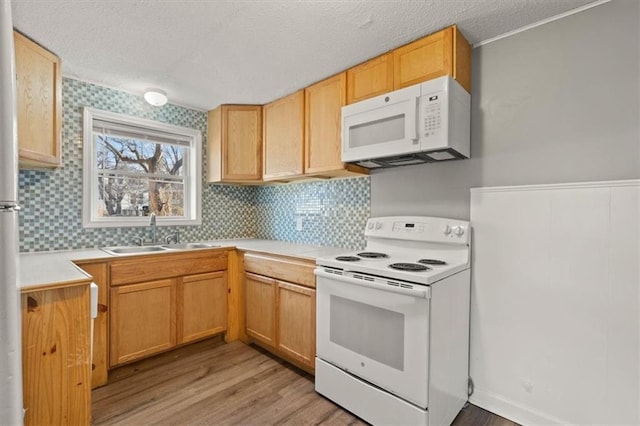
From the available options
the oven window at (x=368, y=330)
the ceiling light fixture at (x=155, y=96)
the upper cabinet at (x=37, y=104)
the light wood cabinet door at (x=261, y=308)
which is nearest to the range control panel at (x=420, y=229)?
the oven window at (x=368, y=330)

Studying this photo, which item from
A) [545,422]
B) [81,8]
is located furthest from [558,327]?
[81,8]

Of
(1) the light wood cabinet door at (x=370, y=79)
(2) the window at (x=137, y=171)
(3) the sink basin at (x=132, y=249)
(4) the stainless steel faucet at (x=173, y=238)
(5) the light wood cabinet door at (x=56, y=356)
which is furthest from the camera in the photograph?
(4) the stainless steel faucet at (x=173, y=238)

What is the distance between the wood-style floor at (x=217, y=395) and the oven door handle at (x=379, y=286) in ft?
2.63

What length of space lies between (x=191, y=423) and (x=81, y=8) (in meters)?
2.34

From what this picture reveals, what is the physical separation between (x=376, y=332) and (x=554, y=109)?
1.58m

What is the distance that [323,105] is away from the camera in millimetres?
2438

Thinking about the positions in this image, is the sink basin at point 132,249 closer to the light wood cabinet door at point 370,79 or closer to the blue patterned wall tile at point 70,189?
the blue patterned wall tile at point 70,189

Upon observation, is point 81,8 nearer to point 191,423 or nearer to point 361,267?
point 361,267

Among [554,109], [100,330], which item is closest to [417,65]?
[554,109]

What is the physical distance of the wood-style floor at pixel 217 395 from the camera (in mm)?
1756

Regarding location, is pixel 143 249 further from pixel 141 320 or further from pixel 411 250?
pixel 411 250

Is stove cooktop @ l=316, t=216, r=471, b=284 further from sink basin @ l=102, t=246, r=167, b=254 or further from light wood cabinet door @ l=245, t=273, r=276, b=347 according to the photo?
sink basin @ l=102, t=246, r=167, b=254

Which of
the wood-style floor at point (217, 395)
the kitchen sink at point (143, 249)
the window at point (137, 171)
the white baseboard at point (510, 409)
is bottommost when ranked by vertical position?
the wood-style floor at point (217, 395)

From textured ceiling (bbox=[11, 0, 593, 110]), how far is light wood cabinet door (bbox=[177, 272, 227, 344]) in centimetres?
168
